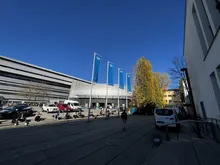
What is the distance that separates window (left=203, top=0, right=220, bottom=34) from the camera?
7.26 metres

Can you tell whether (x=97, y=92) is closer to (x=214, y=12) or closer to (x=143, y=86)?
(x=143, y=86)

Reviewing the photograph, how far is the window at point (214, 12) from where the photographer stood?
7262 mm

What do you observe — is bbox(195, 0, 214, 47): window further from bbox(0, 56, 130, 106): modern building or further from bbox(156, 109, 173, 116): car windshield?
bbox(0, 56, 130, 106): modern building

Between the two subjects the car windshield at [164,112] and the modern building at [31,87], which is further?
the modern building at [31,87]

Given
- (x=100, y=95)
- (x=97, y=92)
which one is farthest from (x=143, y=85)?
(x=97, y=92)

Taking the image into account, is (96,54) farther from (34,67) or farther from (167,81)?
(34,67)

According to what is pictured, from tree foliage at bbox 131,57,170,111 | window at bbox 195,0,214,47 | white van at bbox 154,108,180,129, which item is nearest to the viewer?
window at bbox 195,0,214,47

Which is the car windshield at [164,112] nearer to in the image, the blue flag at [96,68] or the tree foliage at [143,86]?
the blue flag at [96,68]

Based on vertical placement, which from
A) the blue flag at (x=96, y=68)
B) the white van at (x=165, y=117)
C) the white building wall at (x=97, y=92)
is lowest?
the white van at (x=165, y=117)

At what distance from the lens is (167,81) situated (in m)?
46.9

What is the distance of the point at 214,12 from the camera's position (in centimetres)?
761

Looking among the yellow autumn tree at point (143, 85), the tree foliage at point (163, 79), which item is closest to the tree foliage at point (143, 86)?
the yellow autumn tree at point (143, 85)

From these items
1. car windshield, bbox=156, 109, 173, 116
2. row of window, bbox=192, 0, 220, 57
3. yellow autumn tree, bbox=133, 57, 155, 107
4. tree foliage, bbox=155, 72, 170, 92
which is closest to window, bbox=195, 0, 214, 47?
row of window, bbox=192, 0, 220, 57

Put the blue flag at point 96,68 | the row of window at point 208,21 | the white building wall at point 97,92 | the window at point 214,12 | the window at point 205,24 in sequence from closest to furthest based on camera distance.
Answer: the window at point 214,12
the row of window at point 208,21
the window at point 205,24
the blue flag at point 96,68
the white building wall at point 97,92
